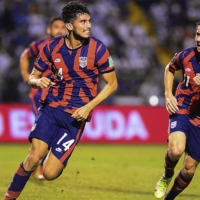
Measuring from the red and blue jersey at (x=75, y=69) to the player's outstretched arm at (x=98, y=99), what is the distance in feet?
0.31

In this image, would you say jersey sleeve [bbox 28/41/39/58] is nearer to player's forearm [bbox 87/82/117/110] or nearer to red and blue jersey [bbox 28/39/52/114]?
red and blue jersey [bbox 28/39/52/114]

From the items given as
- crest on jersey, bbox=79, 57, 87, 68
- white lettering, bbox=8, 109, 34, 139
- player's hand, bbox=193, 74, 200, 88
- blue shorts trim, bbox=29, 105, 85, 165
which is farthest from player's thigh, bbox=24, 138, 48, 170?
white lettering, bbox=8, 109, 34, 139

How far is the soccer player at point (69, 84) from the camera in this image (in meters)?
7.18

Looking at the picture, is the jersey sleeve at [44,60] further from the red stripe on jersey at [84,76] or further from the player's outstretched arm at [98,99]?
the player's outstretched arm at [98,99]

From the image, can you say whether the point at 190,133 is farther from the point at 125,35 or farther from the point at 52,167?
the point at 125,35

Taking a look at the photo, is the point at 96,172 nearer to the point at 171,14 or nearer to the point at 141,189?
the point at 141,189

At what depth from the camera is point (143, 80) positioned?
18594mm

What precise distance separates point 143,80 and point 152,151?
332 centimetres

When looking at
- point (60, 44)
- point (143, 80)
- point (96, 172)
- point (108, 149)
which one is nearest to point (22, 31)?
point (143, 80)

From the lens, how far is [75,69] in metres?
7.33

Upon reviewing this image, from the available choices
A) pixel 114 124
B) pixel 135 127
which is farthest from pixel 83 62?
pixel 135 127

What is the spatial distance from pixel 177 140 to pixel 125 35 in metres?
13.7

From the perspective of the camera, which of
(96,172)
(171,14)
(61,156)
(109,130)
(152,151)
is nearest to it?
(61,156)

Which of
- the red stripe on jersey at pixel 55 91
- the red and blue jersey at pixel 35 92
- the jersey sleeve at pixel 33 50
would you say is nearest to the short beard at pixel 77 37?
the red stripe on jersey at pixel 55 91
